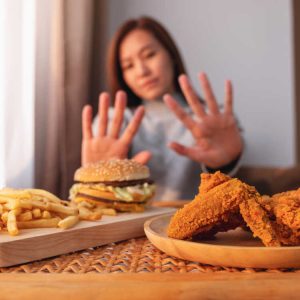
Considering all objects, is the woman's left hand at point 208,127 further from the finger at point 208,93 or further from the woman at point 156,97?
the woman at point 156,97

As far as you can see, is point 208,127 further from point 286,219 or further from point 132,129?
point 286,219

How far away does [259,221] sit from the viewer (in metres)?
0.79

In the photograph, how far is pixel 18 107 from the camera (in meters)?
2.66

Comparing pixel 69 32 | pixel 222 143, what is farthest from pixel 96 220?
pixel 69 32

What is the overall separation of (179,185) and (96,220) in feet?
5.94

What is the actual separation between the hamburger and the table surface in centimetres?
50

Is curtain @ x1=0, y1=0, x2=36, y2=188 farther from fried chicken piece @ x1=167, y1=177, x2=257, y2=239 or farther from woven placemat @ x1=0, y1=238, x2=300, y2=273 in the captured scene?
fried chicken piece @ x1=167, y1=177, x2=257, y2=239

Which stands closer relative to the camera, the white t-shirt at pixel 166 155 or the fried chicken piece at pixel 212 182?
the fried chicken piece at pixel 212 182

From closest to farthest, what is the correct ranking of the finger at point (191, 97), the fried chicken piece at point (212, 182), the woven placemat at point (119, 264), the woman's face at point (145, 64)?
the woven placemat at point (119, 264) → the fried chicken piece at point (212, 182) → the finger at point (191, 97) → the woman's face at point (145, 64)

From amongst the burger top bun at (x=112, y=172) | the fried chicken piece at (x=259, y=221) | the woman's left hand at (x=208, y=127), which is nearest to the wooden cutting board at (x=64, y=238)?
the burger top bun at (x=112, y=172)

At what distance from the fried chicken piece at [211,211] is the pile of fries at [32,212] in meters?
0.28

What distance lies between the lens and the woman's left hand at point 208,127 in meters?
2.09

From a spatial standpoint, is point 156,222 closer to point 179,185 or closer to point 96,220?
point 96,220

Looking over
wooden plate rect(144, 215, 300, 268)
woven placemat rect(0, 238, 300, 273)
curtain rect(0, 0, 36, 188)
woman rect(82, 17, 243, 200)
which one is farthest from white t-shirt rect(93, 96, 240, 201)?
wooden plate rect(144, 215, 300, 268)
